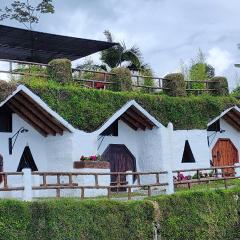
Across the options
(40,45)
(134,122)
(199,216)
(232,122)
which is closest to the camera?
(199,216)

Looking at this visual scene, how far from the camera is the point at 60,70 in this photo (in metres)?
22.5

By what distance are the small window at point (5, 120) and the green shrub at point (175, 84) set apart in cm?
821

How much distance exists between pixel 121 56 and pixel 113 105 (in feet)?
37.6

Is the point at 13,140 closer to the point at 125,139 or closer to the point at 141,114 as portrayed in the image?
the point at 125,139

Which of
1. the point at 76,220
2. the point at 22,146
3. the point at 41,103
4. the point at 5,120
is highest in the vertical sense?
the point at 41,103

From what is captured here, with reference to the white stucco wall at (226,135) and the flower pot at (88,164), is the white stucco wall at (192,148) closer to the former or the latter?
the white stucco wall at (226,135)

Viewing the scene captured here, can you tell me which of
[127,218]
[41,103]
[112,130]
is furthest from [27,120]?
[127,218]

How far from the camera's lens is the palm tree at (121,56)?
34.4 meters

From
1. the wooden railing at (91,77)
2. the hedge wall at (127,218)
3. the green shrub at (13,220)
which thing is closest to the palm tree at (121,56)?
the wooden railing at (91,77)

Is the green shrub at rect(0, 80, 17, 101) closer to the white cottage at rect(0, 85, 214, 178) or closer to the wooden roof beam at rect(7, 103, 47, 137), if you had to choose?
the white cottage at rect(0, 85, 214, 178)

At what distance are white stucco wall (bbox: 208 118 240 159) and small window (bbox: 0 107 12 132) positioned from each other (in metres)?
10.5

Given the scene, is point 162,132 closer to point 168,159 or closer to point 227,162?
point 168,159

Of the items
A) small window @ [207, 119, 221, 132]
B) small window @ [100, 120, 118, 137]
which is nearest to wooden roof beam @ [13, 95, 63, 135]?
small window @ [100, 120, 118, 137]

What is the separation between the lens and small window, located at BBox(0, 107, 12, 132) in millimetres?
21156
